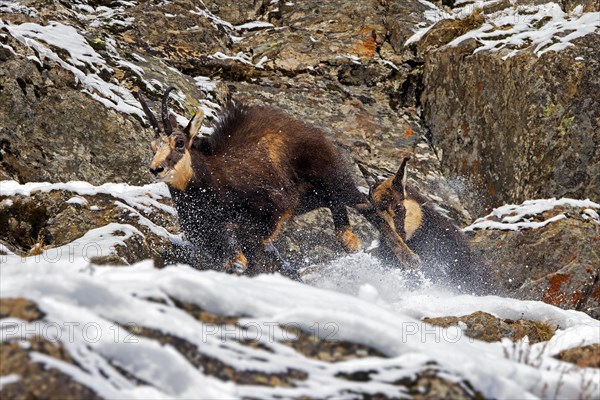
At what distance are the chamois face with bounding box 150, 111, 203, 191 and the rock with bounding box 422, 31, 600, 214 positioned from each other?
490 cm

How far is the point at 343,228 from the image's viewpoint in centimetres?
975

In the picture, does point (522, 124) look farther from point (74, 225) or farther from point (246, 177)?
point (74, 225)

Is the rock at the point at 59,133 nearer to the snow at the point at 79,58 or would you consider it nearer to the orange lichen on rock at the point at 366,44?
the snow at the point at 79,58

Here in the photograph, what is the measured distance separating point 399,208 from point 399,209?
0.04 feet

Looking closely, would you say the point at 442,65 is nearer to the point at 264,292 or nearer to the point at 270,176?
the point at 270,176

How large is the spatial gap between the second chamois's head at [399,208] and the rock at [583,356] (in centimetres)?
523

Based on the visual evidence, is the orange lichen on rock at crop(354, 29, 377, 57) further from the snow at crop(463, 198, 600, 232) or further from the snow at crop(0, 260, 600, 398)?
the snow at crop(0, 260, 600, 398)

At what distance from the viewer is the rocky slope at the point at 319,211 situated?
328 cm

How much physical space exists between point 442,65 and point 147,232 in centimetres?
640

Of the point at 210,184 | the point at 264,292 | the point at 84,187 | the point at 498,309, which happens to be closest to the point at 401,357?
the point at 264,292

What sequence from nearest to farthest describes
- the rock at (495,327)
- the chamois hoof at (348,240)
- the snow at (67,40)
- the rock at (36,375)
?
the rock at (36,375) → the rock at (495,327) → the chamois hoof at (348,240) → the snow at (67,40)

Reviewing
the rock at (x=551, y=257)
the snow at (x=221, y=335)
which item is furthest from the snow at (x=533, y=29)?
the snow at (x=221, y=335)

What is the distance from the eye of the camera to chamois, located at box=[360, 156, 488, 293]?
9523 mm

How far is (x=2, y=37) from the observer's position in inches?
400
